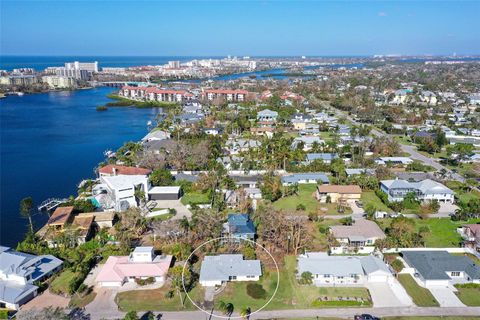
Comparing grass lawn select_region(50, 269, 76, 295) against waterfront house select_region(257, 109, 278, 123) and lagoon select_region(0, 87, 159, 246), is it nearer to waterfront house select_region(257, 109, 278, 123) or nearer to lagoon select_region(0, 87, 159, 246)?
lagoon select_region(0, 87, 159, 246)

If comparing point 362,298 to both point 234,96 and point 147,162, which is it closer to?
point 147,162

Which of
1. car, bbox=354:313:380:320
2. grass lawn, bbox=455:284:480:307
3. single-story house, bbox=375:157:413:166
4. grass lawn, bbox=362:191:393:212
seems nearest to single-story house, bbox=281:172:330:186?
grass lawn, bbox=362:191:393:212

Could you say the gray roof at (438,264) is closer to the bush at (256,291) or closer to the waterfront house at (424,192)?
the bush at (256,291)

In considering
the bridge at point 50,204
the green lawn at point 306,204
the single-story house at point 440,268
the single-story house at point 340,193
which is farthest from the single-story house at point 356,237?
the bridge at point 50,204

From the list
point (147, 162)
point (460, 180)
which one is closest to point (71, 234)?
point (147, 162)

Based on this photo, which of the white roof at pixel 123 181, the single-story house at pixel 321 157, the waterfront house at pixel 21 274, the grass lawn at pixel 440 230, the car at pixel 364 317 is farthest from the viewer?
the single-story house at pixel 321 157
